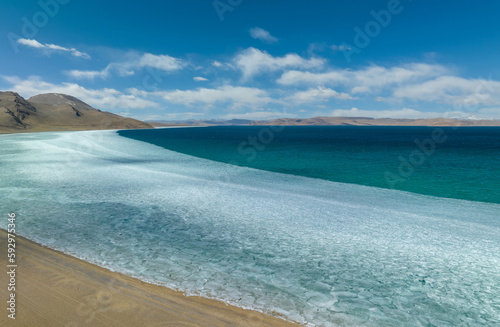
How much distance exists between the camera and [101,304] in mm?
6309

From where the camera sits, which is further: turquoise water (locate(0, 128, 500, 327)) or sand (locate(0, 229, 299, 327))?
turquoise water (locate(0, 128, 500, 327))

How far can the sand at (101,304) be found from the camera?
582cm

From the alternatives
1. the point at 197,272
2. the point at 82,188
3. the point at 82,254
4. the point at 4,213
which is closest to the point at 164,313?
the point at 197,272

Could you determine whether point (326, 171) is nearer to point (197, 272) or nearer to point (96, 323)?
point (197, 272)

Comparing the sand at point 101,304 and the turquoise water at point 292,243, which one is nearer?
the sand at point 101,304

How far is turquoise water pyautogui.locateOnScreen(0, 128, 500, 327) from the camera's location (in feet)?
23.3

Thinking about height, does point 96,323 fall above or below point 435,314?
above

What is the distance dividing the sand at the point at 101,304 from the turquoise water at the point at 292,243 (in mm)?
492

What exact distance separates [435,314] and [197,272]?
6.09m

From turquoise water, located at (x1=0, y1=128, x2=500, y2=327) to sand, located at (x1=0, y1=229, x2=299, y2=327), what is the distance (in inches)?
19.4

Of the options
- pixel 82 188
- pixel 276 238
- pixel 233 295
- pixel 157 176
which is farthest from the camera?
pixel 157 176

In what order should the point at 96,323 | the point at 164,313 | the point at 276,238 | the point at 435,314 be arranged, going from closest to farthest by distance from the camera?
the point at 96,323
the point at 164,313
the point at 435,314
the point at 276,238

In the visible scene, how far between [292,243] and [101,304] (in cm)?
677

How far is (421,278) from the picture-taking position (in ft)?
27.8
